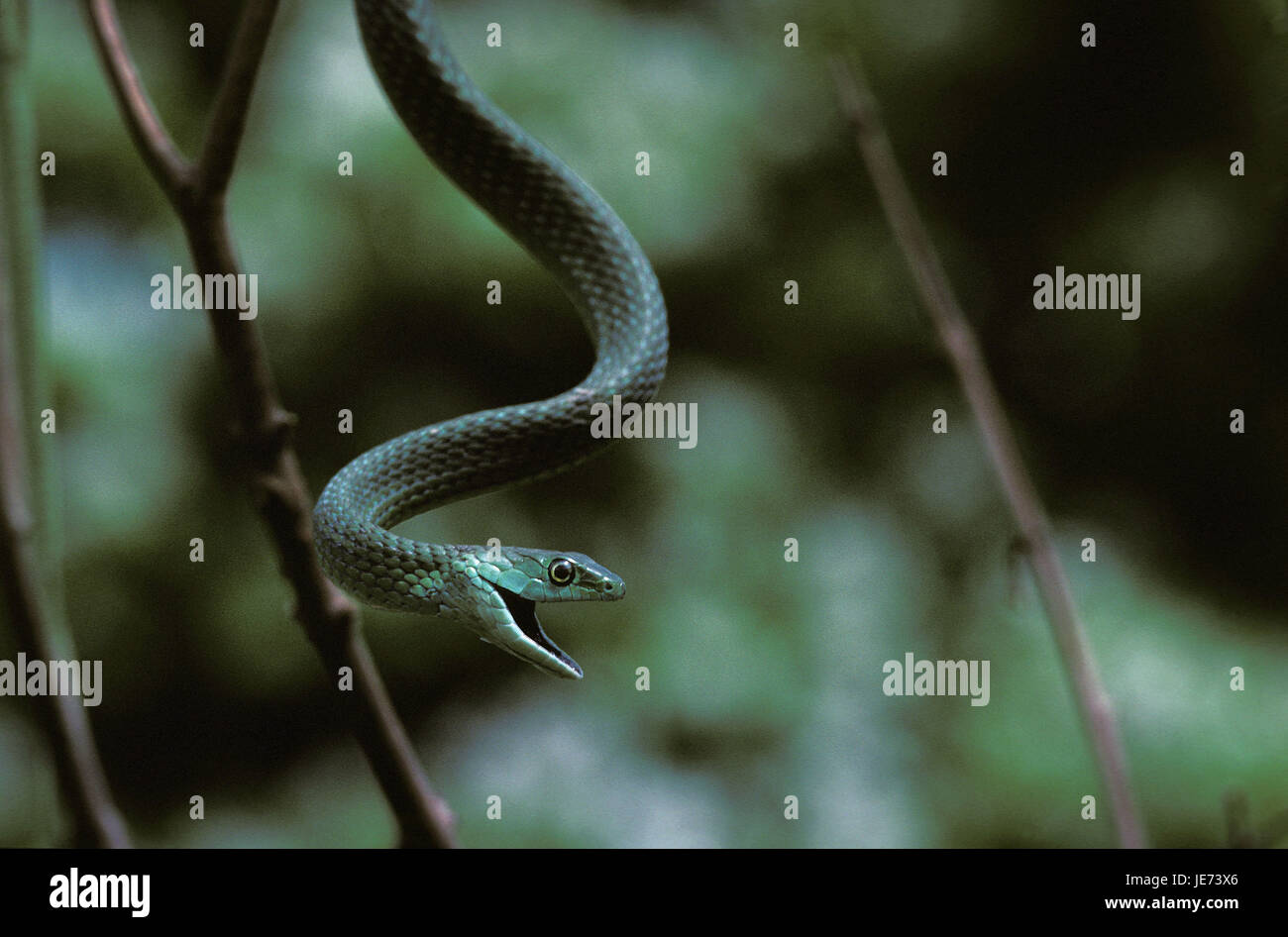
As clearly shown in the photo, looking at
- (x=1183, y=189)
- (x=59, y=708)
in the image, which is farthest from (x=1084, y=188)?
(x=59, y=708)

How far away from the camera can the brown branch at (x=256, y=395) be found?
1526mm

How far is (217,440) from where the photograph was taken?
4637 mm

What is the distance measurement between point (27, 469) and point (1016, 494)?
1245mm

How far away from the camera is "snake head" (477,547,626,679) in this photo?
5.79 feet

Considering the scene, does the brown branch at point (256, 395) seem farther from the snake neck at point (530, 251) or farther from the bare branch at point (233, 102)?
the snake neck at point (530, 251)

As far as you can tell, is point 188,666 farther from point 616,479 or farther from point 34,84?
point 34,84

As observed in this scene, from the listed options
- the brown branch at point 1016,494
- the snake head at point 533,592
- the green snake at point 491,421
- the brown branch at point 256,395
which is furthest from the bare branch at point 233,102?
the brown branch at point 1016,494

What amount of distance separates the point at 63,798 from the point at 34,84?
156 inches

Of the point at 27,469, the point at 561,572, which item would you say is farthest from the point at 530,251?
the point at 27,469

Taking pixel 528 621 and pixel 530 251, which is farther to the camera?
pixel 530 251

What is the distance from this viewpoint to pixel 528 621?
72.4 inches

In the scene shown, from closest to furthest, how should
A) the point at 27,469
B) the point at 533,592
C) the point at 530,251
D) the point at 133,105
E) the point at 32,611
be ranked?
the point at 32,611
the point at 27,469
the point at 133,105
the point at 533,592
the point at 530,251

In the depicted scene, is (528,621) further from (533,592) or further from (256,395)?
(256,395)

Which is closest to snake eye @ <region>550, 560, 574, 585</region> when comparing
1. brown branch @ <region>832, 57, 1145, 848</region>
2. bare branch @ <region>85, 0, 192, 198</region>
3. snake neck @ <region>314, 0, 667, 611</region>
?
snake neck @ <region>314, 0, 667, 611</region>
